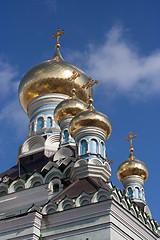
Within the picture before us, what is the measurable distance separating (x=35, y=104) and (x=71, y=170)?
22.5ft

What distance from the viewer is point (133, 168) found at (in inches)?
696

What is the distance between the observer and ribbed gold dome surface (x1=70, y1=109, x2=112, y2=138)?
13273 millimetres

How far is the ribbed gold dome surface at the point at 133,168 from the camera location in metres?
17.7

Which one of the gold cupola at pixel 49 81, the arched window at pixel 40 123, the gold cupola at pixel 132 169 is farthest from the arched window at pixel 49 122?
the gold cupola at pixel 132 169

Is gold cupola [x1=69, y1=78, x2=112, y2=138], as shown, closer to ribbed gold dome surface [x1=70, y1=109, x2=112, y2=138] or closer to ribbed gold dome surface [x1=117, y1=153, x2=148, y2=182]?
ribbed gold dome surface [x1=70, y1=109, x2=112, y2=138]

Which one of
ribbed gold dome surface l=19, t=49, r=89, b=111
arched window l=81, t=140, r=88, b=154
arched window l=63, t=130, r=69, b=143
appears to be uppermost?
ribbed gold dome surface l=19, t=49, r=89, b=111

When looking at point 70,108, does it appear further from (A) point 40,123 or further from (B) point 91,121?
(B) point 91,121

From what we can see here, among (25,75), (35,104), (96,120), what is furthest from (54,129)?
(96,120)

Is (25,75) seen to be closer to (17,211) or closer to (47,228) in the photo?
(17,211)

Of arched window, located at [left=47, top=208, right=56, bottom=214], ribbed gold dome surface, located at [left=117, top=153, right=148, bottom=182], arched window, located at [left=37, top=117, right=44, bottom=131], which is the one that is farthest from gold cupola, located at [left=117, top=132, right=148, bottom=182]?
arched window, located at [left=47, top=208, right=56, bottom=214]

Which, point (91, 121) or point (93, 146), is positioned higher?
point (91, 121)

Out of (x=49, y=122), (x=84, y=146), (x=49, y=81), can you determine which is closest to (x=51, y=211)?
(x=84, y=146)

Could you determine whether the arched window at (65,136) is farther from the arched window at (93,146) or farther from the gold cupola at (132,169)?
the arched window at (93,146)

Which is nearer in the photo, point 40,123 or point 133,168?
point 133,168
